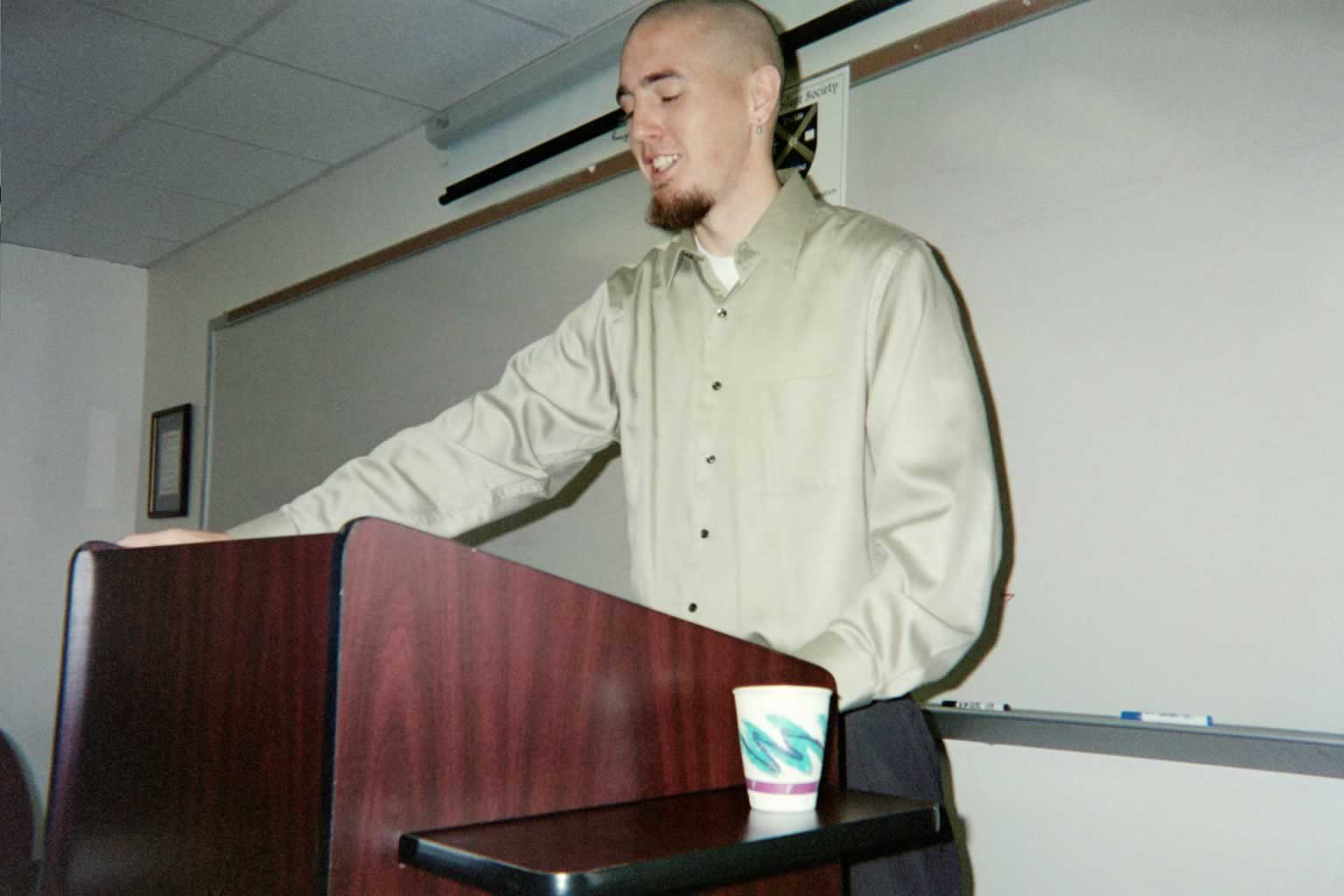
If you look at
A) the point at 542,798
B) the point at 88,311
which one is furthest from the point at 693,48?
the point at 88,311

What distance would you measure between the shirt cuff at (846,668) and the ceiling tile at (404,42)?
210cm

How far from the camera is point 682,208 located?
150cm

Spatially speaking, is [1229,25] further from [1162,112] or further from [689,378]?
[689,378]

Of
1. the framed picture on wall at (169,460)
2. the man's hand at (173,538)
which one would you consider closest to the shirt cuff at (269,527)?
the man's hand at (173,538)

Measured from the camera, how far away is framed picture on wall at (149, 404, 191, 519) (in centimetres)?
432

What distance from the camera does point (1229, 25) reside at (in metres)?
1.67

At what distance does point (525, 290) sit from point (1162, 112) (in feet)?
5.30

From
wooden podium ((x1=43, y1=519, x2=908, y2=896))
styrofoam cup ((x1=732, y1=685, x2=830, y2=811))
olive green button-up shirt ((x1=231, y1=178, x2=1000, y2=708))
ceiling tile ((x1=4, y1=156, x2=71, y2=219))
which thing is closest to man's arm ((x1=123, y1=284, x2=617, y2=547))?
olive green button-up shirt ((x1=231, y1=178, x2=1000, y2=708))

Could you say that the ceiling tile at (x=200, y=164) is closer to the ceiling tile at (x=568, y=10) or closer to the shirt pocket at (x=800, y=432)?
the ceiling tile at (x=568, y=10)

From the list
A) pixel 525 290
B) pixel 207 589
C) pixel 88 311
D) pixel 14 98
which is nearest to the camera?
pixel 207 589

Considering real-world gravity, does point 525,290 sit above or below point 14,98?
below

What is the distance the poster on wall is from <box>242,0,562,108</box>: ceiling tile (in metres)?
0.81

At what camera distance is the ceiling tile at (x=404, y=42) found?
2.69m

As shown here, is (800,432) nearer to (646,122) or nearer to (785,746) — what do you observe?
(646,122)
